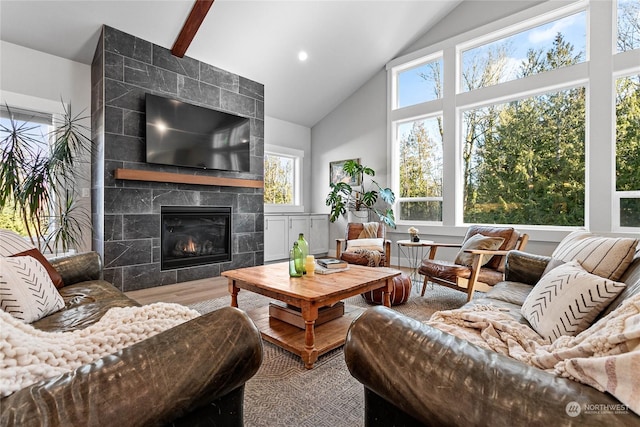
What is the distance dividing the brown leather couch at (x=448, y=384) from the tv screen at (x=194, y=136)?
369cm

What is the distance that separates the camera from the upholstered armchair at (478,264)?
111 inches

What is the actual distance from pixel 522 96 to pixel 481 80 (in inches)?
24.1

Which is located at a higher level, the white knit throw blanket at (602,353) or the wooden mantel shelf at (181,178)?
the wooden mantel shelf at (181,178)

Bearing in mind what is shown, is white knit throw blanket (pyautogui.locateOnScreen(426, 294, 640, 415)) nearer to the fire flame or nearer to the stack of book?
the stack of book

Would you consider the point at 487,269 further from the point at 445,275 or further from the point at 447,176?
the point at 447,176

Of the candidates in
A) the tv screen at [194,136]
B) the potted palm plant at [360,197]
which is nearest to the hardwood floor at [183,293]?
the tv screen at [194,136]

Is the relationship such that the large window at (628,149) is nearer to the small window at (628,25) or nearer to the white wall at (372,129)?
the small window at (628,25)

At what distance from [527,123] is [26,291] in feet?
16.7

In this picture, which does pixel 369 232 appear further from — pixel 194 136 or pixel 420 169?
pixel 194 136

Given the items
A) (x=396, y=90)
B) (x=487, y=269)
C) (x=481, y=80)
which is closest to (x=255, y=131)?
(x=396, y=90)

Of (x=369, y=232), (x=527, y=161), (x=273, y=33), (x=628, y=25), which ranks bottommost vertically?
(x=369, y=232)

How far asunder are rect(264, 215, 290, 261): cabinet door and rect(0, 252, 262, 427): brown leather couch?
4356mm

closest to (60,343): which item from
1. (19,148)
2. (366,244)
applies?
(19,148)

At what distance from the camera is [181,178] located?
3.91m
